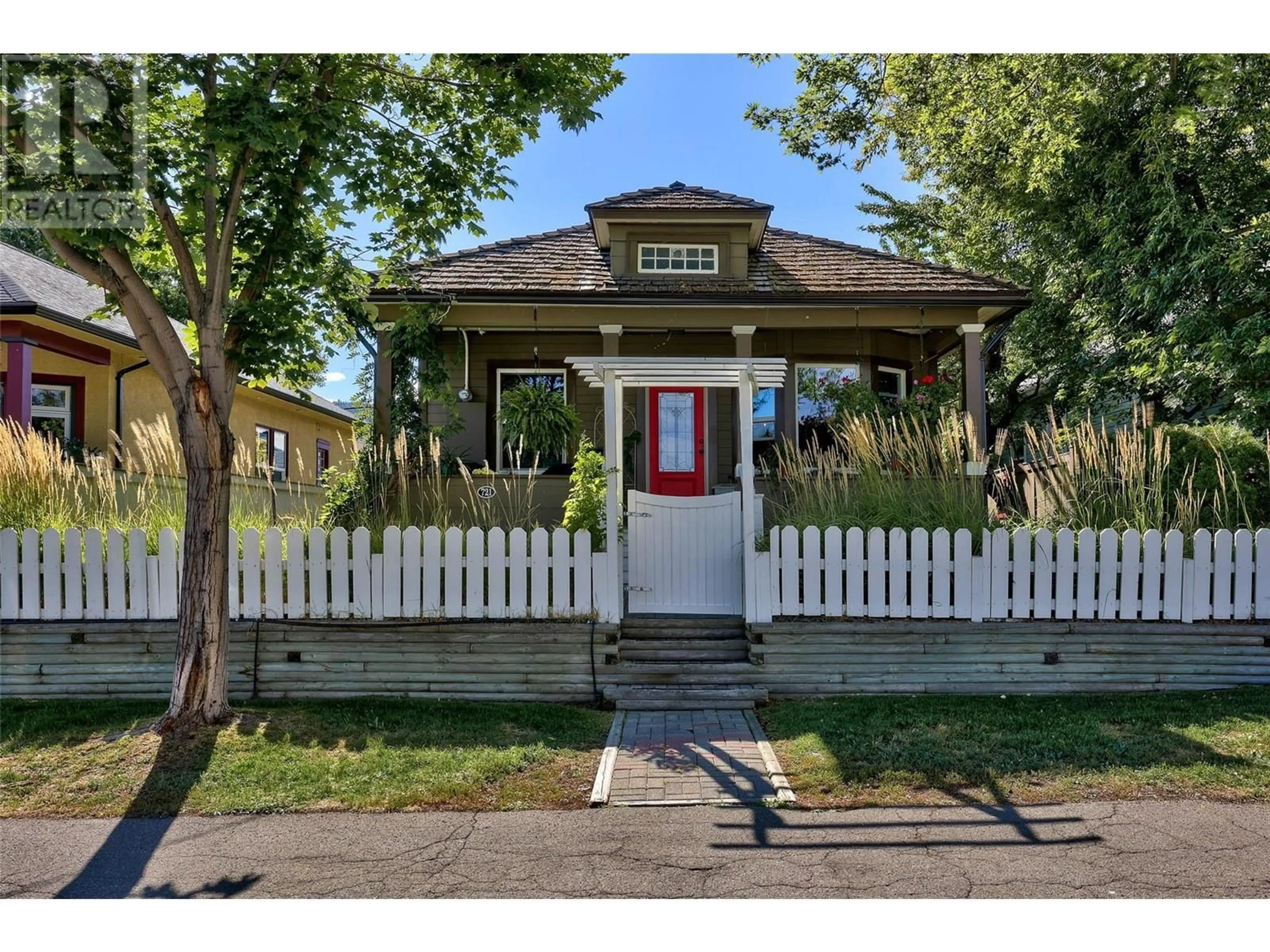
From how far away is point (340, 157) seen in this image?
5.67 metres

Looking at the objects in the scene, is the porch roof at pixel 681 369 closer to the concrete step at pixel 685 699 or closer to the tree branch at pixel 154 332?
the concrete step at pixel 685 699

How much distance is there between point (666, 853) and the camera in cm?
357

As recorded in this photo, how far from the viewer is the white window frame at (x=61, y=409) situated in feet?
40.8

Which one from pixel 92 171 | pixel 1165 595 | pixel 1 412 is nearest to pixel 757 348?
pixel 1165 595

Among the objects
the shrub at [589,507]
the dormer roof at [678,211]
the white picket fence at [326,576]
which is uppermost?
the dormer roof at [678,211]

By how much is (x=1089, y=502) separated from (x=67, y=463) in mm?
9522

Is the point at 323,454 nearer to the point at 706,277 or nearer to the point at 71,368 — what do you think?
the point at 71,368

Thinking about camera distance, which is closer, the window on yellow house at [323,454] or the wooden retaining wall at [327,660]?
the wooden retaining wall at [327,660]

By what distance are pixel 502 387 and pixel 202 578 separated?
6.97 m

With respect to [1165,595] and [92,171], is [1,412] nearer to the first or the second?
[92,171]

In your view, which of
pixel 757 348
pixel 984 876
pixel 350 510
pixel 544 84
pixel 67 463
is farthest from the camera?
pixel 757 348

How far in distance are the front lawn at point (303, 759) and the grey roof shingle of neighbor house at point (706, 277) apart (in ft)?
19.5

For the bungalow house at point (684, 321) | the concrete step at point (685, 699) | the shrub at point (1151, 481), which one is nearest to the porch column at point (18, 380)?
the bungalow house at point (684, 321)

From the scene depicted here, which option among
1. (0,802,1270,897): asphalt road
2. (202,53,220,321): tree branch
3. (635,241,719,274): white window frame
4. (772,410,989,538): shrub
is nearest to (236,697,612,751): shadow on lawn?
(0,802,1270,897): asphalt road
